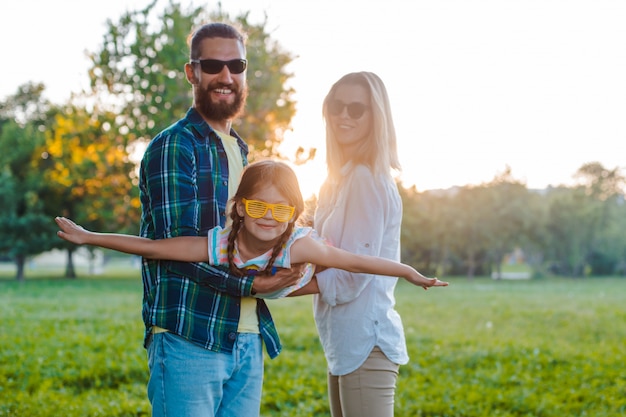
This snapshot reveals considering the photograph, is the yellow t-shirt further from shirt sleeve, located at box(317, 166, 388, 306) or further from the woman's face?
the woman's face

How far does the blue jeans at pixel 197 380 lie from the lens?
2.57 m

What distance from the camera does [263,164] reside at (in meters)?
2.66

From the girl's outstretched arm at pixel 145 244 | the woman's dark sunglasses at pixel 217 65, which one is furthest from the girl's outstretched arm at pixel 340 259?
the woman's dark sunglasses at pixel 217 65

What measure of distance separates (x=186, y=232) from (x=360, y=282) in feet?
2.41

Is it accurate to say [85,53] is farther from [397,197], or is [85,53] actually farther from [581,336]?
[397,197]

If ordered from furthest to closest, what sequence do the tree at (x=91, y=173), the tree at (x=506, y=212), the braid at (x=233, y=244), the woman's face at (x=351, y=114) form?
1. the tree at (x=506, y=212)
2. the tree at (x=91, y=173)
3. the woman's face at (x=351, y=114)
4. the braid at (x=233, y=244)

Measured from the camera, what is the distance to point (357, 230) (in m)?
2.94

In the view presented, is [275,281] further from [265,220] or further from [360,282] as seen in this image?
[360,282]

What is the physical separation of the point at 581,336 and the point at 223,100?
38.9 ft

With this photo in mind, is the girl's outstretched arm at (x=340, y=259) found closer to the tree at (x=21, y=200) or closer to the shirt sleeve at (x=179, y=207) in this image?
the shirt sleeve at (x=179, y=207)

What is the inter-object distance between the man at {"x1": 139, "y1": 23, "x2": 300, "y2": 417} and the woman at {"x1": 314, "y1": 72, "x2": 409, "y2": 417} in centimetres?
31

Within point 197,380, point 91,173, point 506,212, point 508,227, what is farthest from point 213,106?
point 508,227

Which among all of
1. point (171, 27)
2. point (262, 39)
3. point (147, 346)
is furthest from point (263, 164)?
point (171, 27)

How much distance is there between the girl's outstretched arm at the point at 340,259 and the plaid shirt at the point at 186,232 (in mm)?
223
